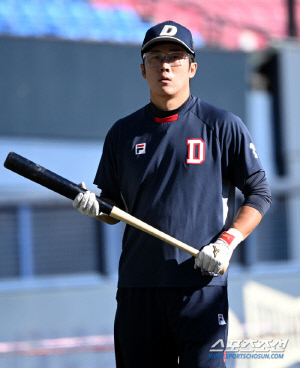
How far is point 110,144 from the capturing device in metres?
2.63

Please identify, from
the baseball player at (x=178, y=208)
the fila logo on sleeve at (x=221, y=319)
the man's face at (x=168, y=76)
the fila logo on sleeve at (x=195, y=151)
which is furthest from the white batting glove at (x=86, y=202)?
the fila logo on sleeve at (x=221, y=319)

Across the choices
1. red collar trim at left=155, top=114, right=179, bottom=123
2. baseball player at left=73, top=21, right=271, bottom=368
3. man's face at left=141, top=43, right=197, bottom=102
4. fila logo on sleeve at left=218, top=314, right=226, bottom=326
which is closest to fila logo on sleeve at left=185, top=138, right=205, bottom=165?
baseball player at left=73, top=21, right=271, bottom=368

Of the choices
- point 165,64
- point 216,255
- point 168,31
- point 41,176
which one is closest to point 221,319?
point 216,255

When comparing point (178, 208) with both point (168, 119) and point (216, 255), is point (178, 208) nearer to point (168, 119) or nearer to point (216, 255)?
point (216, 255)

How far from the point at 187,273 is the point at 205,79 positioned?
273 inches

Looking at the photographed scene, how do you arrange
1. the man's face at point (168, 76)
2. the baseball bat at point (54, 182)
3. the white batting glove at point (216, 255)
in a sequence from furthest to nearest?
the man's face at point (168, 76), the baseball bat at point (54, 182), the white batting glove at point (216, 255)

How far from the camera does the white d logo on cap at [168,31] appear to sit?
95.9 inches

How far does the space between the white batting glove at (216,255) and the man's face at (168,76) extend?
639 mm

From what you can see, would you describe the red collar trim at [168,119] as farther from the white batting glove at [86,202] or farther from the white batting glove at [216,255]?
the white batting glove at [216,255]

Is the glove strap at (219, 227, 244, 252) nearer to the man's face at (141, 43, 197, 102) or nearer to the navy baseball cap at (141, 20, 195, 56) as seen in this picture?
the man's face at (141, 43, 197, 102)

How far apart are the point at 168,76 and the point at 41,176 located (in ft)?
2.13

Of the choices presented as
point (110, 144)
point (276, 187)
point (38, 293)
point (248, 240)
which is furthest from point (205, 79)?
point (110, 144)

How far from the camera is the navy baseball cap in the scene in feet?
7.95

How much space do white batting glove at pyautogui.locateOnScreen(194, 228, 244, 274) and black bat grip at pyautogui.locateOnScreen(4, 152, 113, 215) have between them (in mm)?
441
